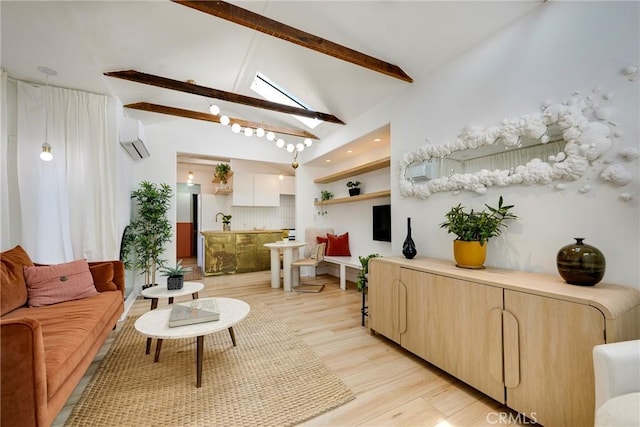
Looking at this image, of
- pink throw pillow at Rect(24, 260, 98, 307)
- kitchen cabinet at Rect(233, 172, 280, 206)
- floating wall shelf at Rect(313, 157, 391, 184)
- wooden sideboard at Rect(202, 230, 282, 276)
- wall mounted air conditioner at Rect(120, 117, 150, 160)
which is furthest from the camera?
kitchen cabinet at Rect(233, 172, 280, 206)

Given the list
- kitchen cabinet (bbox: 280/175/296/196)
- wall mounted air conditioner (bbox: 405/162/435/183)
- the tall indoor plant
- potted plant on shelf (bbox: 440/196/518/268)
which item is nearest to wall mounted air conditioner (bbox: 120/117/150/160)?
the tall indoor plant

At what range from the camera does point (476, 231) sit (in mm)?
2053

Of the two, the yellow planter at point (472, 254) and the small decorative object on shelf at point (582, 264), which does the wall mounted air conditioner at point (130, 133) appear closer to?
the yellow planter at point (472, 254)

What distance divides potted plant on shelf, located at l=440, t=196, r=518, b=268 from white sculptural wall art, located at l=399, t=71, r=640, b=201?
0.25 m

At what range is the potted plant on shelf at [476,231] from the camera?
6.64 ft

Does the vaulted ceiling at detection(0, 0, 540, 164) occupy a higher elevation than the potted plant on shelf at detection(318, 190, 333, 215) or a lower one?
higher

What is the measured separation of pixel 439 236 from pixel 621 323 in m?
1.46

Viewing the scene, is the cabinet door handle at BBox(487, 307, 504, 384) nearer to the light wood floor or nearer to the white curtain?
the light wood floor

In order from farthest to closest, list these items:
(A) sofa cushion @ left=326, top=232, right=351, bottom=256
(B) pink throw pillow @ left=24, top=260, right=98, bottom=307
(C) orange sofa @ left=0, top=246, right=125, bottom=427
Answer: (A) sofa cushion @ left=326, top=232, right=351, bottom=256, (B) pink throw pillow @ left=24, top=260, right=98, bottom=307, (C) orange sofa @ left=0, top=246, right=125, bottom=427

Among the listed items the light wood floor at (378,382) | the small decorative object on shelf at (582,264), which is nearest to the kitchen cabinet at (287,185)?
the light wood floor at (378,382)

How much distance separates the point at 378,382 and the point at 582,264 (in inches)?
59.0

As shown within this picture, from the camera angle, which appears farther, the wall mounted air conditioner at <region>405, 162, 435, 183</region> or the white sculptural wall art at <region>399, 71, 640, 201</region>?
the wall mounted air conditioner at <region>405, 162, 435, 183</region>

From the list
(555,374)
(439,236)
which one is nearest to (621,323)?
(555,374)

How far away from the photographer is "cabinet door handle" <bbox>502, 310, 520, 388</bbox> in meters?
1.54
